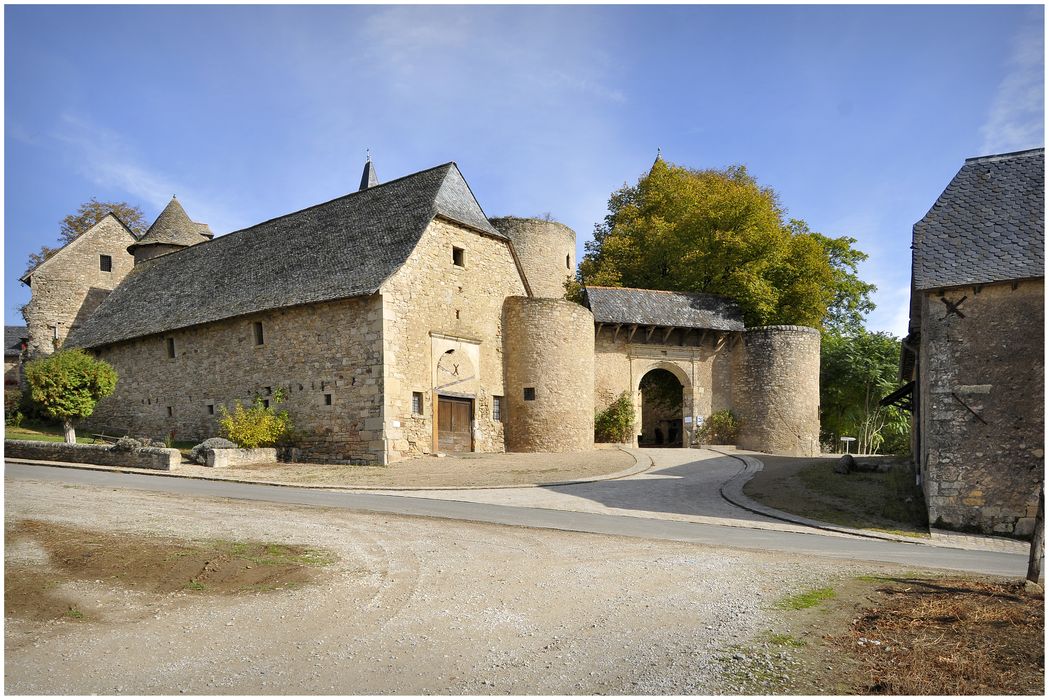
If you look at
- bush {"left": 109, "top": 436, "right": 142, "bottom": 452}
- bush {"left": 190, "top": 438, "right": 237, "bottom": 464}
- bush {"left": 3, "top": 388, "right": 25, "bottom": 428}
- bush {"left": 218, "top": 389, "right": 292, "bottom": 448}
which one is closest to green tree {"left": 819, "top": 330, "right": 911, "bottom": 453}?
bush {"left": 218, "top": 389, "right": 292, "bottom": 448}

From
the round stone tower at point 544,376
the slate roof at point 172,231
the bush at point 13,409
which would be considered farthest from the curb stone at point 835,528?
the slate roof at point 172,231

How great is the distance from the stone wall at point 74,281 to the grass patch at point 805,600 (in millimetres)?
35901

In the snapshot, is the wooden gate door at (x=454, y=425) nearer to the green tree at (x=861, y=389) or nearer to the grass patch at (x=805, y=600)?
the grass patch at (x=805, y=600)

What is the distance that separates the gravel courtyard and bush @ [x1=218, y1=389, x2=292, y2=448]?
10885 millimetres

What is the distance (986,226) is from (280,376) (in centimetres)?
1846

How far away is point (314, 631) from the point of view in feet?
18.5

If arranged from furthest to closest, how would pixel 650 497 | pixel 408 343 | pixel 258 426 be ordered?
pixel 408 343 → pixel 258 426 → pixel 650 497

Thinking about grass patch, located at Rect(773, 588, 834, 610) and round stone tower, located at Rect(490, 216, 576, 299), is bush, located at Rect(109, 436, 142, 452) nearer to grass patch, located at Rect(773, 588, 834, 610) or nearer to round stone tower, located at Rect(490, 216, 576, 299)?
grass patch, located at Rect(773, 588, 834, 610)

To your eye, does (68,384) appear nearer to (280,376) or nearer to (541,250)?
(280,376)

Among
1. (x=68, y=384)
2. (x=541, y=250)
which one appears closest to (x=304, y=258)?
(x=68, y=384)

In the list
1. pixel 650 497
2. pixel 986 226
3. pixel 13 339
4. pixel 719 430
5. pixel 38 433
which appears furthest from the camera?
pixel 13 339

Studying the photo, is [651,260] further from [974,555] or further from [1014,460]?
[974,555]

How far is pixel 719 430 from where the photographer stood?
28375 mm

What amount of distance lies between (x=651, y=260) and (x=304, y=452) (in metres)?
18.8
